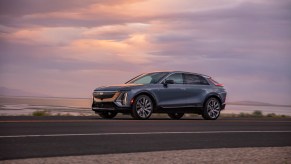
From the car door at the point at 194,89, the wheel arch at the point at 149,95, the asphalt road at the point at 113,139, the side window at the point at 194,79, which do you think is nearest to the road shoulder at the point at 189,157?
the asphalt road at the point at 113,139

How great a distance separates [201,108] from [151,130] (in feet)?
22.4

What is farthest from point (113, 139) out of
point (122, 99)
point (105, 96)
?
point (105, 96)

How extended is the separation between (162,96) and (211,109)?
232cm

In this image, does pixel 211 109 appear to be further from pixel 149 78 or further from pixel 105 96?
pixel 105 96

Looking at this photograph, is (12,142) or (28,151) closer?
(28,151)

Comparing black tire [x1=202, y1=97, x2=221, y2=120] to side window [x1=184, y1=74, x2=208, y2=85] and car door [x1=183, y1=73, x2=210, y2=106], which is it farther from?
side window [x1=184, y1=74, x2=208, y2=85]

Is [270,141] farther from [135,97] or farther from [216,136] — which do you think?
[135,97]

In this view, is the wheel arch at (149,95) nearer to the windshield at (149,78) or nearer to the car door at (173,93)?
the car door at (173,93)

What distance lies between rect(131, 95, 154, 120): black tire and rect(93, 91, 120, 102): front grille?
27.0 inches

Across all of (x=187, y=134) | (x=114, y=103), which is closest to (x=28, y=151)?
(x=187, y=134)

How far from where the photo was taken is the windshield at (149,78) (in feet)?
65.0

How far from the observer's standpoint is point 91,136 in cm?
1202

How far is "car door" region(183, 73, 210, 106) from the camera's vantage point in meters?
20.3

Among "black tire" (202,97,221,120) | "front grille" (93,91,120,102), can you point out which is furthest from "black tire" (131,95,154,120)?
"black tire" (202,97,221,120)
